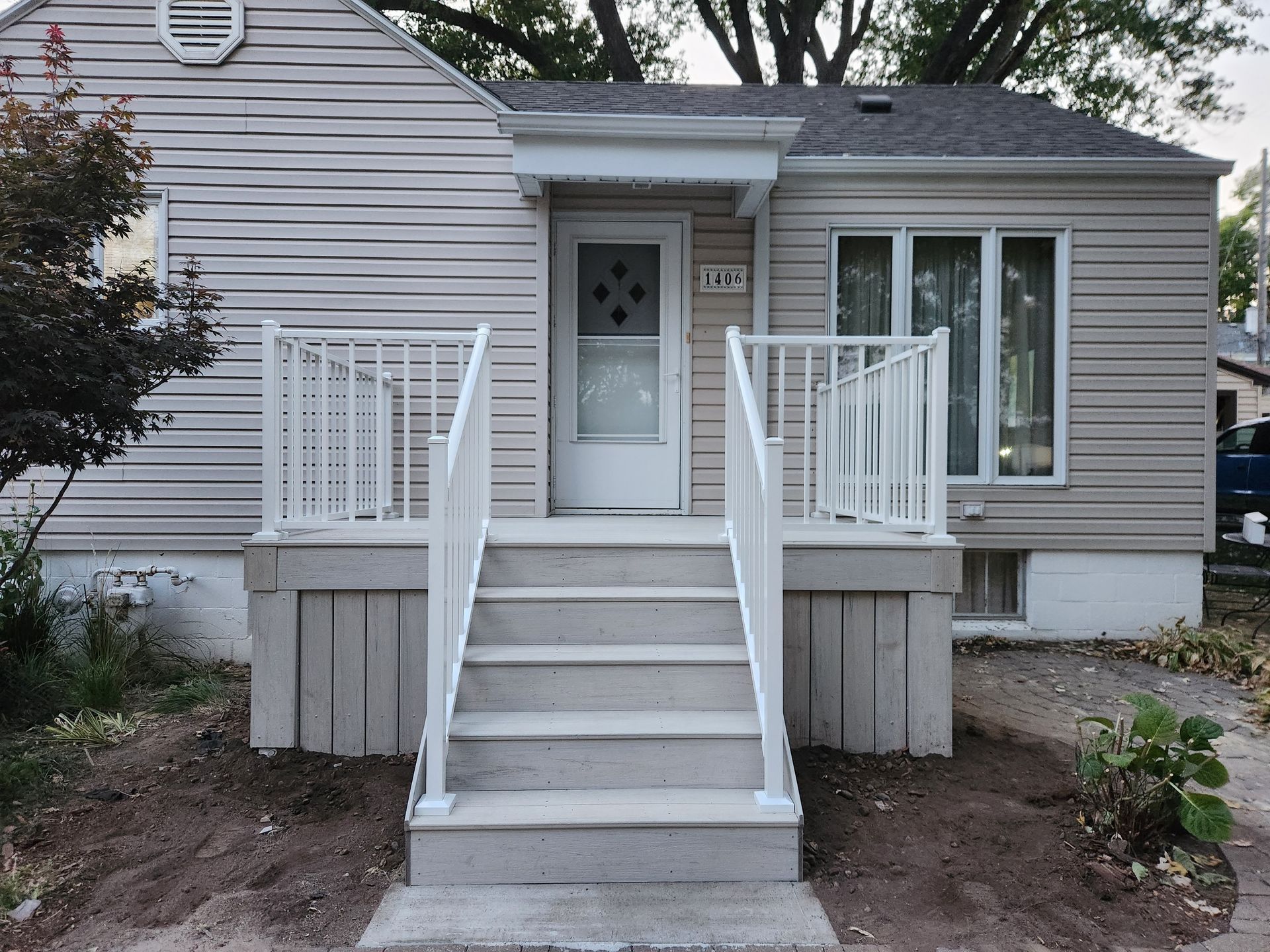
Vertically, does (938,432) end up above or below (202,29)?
below

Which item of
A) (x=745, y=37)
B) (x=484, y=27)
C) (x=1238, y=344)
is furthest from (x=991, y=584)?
(x=1238, y=344)

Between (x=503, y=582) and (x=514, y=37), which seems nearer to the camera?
(x=503, y=582)

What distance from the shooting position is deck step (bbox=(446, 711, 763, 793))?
8.01 feet

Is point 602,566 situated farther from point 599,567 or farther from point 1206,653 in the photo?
point 1206,653

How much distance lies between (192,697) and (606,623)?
228 centimetres

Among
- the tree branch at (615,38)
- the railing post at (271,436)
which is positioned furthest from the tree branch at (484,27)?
the railing post at (271,436)

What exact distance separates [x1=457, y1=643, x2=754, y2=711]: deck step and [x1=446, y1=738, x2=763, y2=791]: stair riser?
8.3 inches

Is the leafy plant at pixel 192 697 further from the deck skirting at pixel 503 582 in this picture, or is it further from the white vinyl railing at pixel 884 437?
the white vinyl railing at pixel 884 437

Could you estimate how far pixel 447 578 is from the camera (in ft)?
7.88

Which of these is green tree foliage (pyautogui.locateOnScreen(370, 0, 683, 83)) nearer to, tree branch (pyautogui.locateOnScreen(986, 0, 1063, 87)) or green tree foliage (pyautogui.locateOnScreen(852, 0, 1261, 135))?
green tree foliage (pyautogui.locateOnScreen(852, 0, 1261, 135))

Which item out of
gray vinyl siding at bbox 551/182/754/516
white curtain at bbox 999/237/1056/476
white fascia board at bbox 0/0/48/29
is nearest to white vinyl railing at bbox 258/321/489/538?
gray vinyl siding at bbox 551/182/754/516

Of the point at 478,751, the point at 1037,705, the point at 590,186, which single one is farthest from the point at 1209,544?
the point at 478,751

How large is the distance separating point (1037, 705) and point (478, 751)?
2823 mm

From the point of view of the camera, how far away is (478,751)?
2.46 metres
